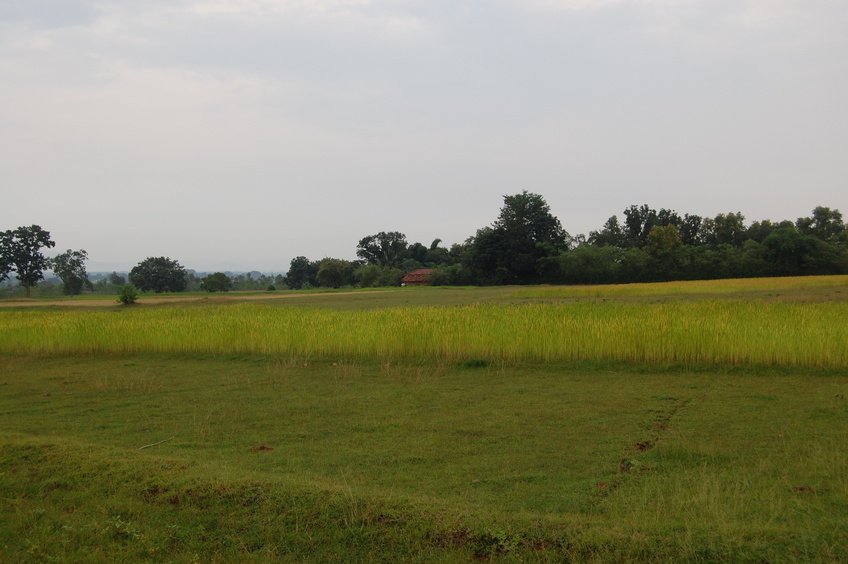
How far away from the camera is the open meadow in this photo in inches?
158

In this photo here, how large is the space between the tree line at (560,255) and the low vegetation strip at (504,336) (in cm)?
4116

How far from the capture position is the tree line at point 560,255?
51.2 metres

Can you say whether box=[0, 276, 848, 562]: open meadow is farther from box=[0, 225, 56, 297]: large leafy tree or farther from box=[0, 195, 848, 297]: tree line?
box=[0, 225, 56, 297]: large leafy tree

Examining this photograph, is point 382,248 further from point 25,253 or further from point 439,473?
point 439,473

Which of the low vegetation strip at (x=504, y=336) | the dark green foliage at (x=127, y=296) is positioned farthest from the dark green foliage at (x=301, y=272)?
the low vegetation strip at (x=504, y=336)

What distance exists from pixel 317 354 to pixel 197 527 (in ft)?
28.9

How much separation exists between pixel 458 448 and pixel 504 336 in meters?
6.15

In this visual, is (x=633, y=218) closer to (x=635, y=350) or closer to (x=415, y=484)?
(x=635, y=350)

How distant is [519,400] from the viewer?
834 centimetres

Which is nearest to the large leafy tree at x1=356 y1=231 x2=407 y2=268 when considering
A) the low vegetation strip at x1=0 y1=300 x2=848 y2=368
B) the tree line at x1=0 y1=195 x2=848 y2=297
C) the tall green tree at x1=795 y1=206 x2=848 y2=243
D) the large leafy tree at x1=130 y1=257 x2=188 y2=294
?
the tree line at x1=0 y1=195 x2=848 y2=297

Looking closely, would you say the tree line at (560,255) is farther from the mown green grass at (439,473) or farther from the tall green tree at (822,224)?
the mown green grass at (439,473)

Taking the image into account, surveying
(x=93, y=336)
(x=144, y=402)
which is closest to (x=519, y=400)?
(x=144, y=402)

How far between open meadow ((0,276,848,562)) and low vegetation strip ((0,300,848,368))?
0.05 meters

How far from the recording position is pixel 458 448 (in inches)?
237
